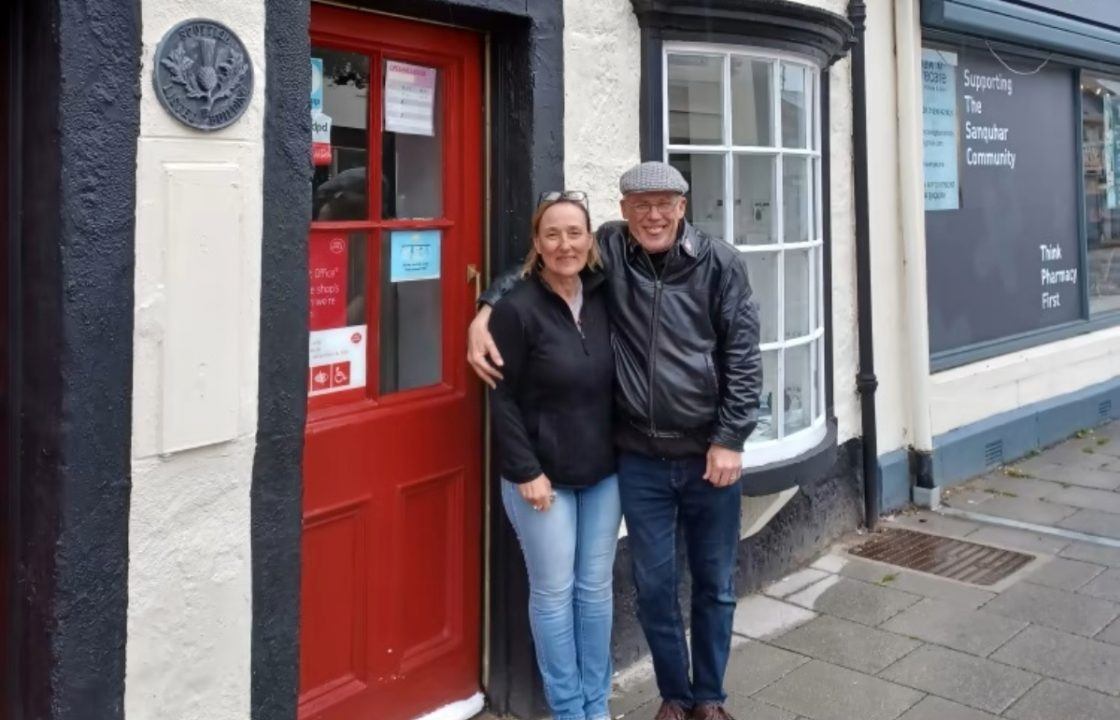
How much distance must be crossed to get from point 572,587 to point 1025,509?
405 cm

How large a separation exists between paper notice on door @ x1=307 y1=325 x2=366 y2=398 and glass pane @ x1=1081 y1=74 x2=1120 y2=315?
7.14 meters

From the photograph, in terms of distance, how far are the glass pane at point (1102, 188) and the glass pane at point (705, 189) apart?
5.42m

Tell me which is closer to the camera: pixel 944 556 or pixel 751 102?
pixel 751 102

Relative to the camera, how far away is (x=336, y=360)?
11.6 feet

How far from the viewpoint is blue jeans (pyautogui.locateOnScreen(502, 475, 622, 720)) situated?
3.49m

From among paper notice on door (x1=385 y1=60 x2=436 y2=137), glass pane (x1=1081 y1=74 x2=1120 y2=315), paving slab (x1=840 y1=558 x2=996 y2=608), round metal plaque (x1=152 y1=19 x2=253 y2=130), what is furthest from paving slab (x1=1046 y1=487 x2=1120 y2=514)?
round metal plaque (x1=152 y1=19 x2=253 y2=130)

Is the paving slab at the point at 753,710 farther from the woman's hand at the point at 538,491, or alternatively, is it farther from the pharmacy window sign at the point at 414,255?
the pharmacy window sign at the point at 414,255

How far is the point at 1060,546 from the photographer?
589 cm

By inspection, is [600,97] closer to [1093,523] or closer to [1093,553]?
[1093,553]

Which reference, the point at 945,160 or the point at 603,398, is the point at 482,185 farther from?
the point at 945,160

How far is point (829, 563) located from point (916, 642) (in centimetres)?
103

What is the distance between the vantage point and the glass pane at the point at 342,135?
344 cm

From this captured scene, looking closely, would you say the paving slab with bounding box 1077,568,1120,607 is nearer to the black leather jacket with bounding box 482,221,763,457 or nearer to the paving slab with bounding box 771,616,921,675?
the paving slab with bounding box 771,616,921,675

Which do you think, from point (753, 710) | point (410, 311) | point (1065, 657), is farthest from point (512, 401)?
point (1065, 657)
